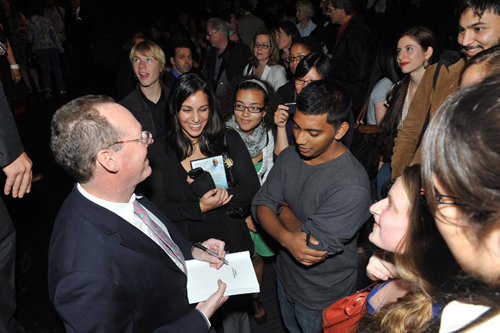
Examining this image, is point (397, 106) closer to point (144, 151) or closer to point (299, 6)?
point (144, 151)

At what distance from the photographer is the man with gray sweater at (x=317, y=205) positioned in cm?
176

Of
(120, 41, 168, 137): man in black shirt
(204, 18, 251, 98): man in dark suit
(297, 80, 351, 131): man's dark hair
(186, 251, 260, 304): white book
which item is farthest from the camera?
(204, 18, 251, 98): man in dark suit

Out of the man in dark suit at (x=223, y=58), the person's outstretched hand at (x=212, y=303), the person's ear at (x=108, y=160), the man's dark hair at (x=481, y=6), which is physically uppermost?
the man in dark suit at (x=223, y=58)

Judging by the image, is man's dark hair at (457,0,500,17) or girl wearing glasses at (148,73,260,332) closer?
man's dark hair at (457,0,500,17)

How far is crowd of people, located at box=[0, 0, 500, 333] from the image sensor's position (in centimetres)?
77

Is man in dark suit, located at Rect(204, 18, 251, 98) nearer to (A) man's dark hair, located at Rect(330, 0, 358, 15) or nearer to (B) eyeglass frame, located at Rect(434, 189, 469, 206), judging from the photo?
(A) man's dark hair, located at Rect(330, 0, 358, 15)

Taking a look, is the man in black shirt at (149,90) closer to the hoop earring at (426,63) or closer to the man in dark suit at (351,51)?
the man in dark suit at (351,51)

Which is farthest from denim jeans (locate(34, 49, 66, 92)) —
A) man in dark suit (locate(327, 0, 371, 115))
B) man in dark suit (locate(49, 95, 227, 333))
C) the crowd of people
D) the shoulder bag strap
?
man in dark suit (locate(49, 95, 227, 333))

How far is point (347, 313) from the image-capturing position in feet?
4.50

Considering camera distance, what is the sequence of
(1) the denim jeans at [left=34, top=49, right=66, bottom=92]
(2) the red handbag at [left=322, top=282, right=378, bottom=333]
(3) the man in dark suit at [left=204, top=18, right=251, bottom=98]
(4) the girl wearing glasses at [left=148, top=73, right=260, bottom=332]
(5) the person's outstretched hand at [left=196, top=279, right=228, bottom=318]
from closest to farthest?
(2) the red handbag at [left=322, top=282, right=378, bottom=333], (5) the person's outstretched hand at [left=196, top=279, right=228, bottom=318], (4) the girl wearing glasses at [left=148, top=73, right=260, bottom=332], (3) the man in dark suit at [left=204, top=18, right=251, bottom=98], (1) the denim jeans at [left=34, top=49, right=66, bottom=92]

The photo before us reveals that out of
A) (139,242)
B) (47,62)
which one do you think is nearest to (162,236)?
(139,242)

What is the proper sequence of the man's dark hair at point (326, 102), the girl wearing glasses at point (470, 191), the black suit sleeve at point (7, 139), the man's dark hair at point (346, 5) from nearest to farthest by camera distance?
the girl wearing glasses at point (470, 191)
the man's dark hair at point (326, 102)
the black suit sleeve at point (7, 139)
the man's dark hair at point (346, 5)

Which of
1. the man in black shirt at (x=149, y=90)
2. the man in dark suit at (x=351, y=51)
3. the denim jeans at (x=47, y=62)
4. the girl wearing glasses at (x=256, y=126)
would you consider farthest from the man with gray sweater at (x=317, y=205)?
the denim jeans at (x=47, y=62)

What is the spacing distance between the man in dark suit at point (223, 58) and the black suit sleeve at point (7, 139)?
298cm
